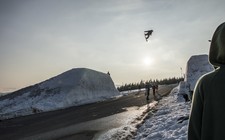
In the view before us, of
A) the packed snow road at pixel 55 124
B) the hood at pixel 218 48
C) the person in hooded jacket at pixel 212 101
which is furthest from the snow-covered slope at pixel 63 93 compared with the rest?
the hood at pixel 218 48

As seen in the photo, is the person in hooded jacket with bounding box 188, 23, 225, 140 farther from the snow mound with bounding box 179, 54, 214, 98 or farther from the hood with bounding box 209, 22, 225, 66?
the snow mound with bounding box 179, 54, 214, 98

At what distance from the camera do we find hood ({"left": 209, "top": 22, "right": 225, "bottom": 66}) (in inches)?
83.3

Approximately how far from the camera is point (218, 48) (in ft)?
7.06

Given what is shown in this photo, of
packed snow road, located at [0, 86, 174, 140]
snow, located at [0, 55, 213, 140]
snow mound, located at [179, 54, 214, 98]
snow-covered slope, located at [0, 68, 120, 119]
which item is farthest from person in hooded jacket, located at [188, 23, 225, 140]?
snow-covered slope, located at [0, 68, 120, 119]

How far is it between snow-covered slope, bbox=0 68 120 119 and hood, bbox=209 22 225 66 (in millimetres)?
37268

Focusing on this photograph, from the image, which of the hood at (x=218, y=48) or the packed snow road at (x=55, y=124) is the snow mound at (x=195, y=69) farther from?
the hood at (x=218, y=48)

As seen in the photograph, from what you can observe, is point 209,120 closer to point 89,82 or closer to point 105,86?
point 89,82

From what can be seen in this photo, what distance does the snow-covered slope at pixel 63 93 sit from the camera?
43875 millimetres

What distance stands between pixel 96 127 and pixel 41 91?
37.4m

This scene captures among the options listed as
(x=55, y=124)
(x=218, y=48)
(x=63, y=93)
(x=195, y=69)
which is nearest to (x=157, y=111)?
(x=55, y=124)

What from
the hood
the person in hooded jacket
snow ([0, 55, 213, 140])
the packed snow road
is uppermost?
the hood

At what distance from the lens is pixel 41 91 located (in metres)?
52.4

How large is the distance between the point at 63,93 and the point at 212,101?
155 ft

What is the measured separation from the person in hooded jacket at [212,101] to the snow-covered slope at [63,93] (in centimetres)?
3716
